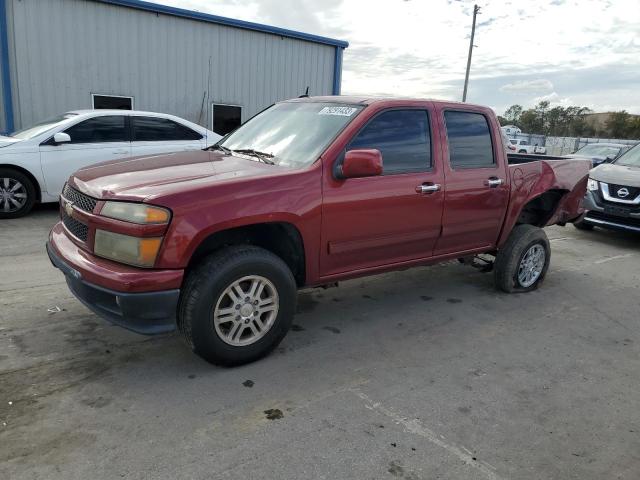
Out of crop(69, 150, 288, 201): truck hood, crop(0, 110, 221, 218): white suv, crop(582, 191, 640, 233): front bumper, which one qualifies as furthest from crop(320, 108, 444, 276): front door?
crop(0, 110, 221, 218): white suv

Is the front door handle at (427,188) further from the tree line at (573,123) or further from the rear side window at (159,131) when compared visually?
the tree line at (573,123)

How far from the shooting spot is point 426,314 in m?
4.69

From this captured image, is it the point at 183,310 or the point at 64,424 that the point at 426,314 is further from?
the point at 64,424

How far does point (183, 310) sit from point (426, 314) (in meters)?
2.39

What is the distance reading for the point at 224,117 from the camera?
1320 centimetres

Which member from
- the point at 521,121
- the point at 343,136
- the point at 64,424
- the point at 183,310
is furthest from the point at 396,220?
the point at 521,121

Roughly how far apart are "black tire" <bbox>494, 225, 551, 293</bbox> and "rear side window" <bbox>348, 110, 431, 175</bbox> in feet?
5.11

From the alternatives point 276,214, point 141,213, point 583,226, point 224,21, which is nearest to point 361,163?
point 276,214

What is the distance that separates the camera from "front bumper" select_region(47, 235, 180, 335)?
116 inches

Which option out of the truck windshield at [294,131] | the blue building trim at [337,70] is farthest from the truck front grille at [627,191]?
the blue building trim at [337,70]

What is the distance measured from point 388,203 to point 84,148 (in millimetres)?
5644

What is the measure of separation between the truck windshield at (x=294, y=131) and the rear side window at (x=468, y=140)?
100 cm

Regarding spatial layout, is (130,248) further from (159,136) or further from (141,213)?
(159,136)

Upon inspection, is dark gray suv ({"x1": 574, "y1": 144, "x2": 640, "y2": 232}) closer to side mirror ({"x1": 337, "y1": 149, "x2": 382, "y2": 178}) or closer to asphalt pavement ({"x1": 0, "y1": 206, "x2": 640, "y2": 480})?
asphalt pavement ({"x1": 0, "y1": 206, "x2": 640, "y2": 480})
